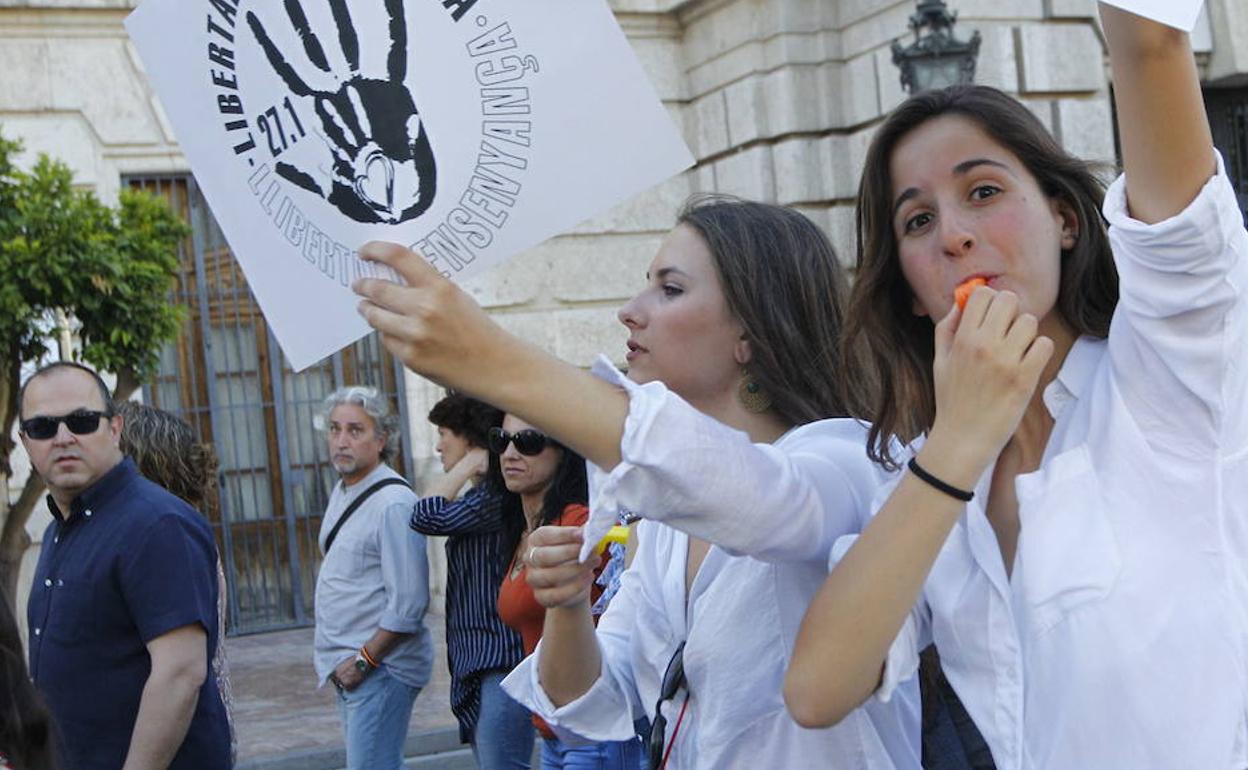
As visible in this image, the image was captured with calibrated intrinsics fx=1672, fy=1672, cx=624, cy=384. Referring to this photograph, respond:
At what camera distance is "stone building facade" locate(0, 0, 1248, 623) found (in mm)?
11727

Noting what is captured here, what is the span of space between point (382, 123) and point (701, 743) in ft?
3.02

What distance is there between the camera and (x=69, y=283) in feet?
27.3

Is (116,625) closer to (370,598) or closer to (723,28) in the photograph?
(370,598)

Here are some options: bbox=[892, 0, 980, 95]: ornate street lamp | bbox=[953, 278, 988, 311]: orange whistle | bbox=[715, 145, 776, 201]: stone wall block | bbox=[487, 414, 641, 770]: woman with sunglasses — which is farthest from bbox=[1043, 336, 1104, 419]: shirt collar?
bbox=[715, 145, 776, 201]: stone wall block

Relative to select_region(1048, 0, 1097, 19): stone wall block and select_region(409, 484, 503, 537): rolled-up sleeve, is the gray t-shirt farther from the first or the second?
select_region(1048, 0, 1097, 19): stone wall block

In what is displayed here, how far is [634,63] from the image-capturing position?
6.20 feet

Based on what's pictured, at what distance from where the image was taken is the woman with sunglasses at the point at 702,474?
1628mm

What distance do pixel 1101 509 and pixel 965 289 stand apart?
0.88ft

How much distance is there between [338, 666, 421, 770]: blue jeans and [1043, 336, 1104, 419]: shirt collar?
4828 mm

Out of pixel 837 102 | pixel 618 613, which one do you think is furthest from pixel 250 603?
pixel 618 613

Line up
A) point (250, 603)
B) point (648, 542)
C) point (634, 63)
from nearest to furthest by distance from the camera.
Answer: point (634, 63), point (648, 542), point (250, 603)

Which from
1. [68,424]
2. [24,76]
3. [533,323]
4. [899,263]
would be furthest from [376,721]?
[24,76]

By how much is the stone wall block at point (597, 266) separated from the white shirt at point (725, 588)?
34.2ft

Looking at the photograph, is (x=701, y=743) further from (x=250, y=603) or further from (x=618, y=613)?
(x=250, y=603)
